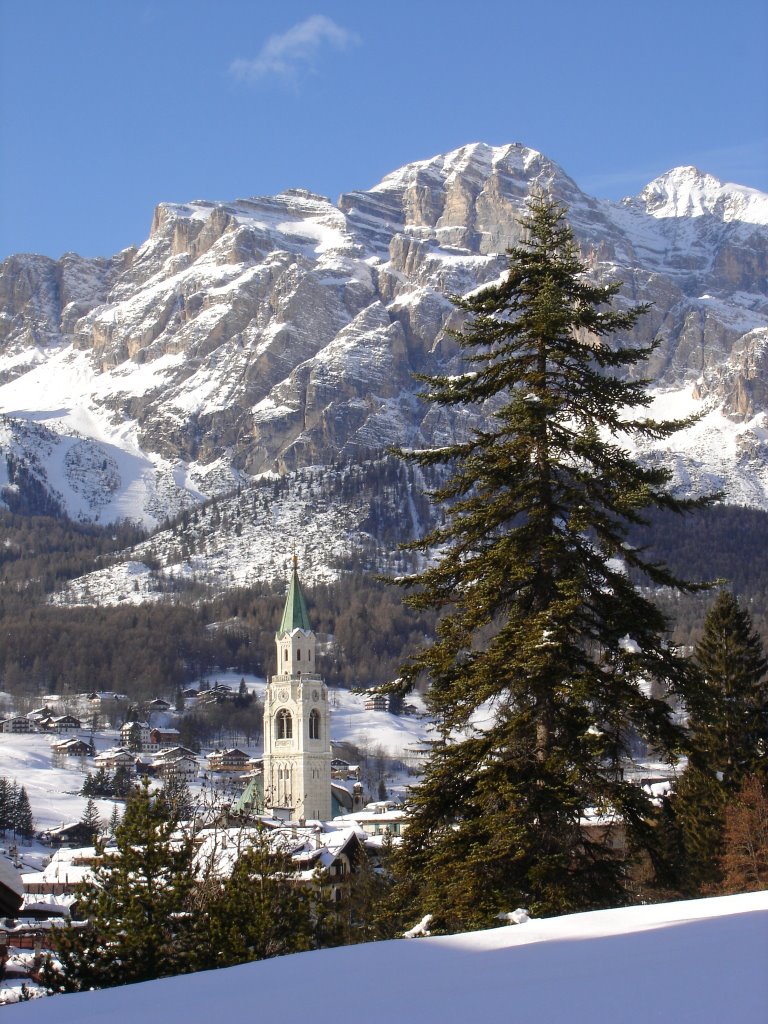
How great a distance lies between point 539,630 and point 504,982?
28.6 feet

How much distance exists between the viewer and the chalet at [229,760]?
156 meters

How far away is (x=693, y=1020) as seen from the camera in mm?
8602

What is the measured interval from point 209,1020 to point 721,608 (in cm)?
3096

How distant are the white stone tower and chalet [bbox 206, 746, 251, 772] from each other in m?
29.7

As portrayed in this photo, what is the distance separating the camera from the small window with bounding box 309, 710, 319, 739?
408ft

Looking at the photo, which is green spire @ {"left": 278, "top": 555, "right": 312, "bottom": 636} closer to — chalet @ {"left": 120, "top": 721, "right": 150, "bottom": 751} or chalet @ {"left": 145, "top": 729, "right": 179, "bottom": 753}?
chalet @ {"left": 120, "top": 721, "right": 150, "bottom": 751}

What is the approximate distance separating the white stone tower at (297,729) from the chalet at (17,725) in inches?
2209

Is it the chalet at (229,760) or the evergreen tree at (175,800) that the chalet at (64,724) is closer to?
the chalet at (229,760)

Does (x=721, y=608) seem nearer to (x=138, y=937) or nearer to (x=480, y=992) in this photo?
(x=138, y=937)

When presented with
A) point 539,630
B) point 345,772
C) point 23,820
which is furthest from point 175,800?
point 345,772

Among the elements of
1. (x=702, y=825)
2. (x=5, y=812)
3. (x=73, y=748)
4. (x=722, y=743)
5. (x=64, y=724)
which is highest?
(x=64, y=724)

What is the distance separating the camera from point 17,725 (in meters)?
171

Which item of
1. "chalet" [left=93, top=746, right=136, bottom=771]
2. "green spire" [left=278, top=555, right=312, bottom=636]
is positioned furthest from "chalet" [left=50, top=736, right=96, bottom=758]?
"green spire" [left=278, top=555, right=312, bottom=636]

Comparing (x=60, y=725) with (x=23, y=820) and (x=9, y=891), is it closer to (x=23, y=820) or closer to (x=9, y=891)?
(x=23, y=820)
